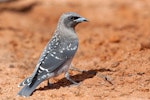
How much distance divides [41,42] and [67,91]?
17.2 feet

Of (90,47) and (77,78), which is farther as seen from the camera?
(90,47)

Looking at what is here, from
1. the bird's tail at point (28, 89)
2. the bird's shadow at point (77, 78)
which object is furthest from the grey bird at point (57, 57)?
the bird's shadow at point (77, 78)

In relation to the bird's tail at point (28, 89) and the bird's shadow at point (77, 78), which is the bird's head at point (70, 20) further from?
the bird's tail at point (28, 89)

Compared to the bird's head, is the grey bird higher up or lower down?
lower down

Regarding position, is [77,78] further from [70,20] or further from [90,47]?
[90,47]

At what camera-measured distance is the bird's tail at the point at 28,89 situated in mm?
9855

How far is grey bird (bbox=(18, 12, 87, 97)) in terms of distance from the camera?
32.9ft

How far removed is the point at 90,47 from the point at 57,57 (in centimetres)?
393

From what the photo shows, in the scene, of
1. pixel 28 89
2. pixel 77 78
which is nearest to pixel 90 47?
pixel 77 78

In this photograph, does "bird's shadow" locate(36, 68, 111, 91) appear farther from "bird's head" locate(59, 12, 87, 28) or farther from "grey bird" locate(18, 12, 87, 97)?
"bird's head" locate(59, 12, 87, 28)

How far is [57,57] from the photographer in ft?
33.9

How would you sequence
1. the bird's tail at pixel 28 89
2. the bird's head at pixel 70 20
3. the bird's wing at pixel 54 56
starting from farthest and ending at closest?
1. the bird's head at pixel 70 20
2. the bird's wing at pixel 54 56
3. the bird's tail at pixel 28 89

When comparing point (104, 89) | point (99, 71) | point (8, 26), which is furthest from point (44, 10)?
point (104, 89)

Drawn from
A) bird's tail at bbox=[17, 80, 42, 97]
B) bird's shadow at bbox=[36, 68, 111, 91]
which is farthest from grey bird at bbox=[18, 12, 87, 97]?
bird's shadow at bbox=[36, 68, 111, 91]
